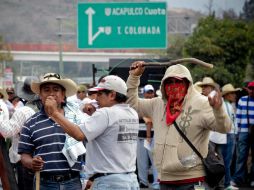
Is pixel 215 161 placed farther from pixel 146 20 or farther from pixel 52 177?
pixel 146 20

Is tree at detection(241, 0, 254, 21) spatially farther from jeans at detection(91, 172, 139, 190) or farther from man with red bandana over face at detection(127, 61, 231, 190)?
jeans at detection(91, 172, 139, 190)

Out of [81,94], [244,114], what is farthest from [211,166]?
[81,94]

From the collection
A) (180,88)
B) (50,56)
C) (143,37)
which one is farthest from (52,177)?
(50,56)

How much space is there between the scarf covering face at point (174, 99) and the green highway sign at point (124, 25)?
15.7 meters

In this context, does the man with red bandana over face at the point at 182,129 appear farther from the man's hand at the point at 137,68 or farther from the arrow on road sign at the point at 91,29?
the arrow on road sign at the point at 91,29

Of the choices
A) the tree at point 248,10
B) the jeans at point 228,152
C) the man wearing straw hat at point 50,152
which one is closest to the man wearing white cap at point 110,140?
the man wearing straw hat at point 50,152

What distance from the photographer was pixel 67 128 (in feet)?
24.3

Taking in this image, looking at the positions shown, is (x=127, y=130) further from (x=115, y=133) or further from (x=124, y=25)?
(x=124, y=25)

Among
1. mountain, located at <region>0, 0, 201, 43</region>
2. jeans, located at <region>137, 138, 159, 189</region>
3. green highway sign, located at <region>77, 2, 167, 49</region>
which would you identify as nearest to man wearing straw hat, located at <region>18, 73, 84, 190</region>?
jeans, located at <region>137, 138, 159, 189</region>

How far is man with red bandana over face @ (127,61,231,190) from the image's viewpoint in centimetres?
834

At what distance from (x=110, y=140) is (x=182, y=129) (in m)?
0.93

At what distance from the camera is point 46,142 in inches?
327

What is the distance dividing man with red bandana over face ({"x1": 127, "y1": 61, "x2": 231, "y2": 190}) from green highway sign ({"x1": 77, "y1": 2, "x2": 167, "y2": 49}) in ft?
51.7

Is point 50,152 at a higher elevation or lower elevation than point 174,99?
lower
